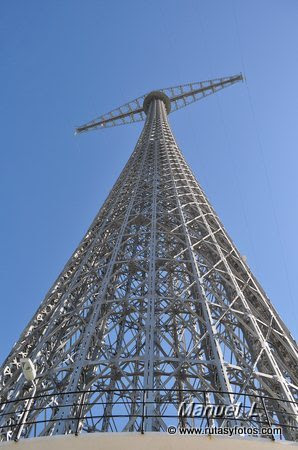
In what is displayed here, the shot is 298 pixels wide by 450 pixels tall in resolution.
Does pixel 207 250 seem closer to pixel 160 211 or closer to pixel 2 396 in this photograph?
pixel 160 211

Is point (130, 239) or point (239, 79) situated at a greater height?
point (239, 79)

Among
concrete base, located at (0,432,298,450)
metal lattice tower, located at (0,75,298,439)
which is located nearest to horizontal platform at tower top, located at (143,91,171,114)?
metal lattice tower, located at (0,75,298,439)

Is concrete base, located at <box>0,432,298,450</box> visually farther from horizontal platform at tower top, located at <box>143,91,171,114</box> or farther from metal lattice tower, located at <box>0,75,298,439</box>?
horizontal platform at tower top, located at <box>143,91,171,114</box>

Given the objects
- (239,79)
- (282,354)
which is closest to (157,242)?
(282,354)

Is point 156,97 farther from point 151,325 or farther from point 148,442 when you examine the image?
point 148,442

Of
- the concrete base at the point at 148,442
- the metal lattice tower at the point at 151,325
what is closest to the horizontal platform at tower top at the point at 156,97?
the metal lattice tower at the point at 151,325

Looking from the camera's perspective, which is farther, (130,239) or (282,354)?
(130,239)

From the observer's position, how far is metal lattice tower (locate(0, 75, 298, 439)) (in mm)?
11391

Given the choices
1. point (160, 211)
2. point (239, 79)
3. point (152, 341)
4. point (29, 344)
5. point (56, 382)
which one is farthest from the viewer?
point (239, 79)

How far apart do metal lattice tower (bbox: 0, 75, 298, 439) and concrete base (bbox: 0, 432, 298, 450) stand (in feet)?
1.04

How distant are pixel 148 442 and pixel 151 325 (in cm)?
403

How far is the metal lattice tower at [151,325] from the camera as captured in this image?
11391mm

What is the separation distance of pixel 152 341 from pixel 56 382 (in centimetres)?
366

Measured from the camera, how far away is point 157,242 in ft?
59.4
